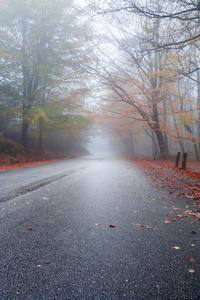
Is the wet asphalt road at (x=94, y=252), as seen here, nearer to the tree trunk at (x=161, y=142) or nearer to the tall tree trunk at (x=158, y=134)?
the tall tree trunk at (x=158, y=134)

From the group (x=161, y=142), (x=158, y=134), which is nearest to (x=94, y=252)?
(x=158, y=134)

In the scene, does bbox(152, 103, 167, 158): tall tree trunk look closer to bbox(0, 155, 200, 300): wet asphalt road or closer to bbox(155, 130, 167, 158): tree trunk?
bbox(155, 130, 167, 158): tree trunk

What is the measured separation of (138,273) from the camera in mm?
1521

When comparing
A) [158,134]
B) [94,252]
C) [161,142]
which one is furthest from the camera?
[161,142]

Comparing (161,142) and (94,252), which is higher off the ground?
(161,142)

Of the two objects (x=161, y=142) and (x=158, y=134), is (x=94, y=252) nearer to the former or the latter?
(x=158, y=134)

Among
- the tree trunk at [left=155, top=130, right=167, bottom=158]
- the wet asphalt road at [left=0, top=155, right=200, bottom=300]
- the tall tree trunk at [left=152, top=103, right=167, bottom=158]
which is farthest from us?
the tree trunk at [left=155, top=130, right=167, bottom=158]

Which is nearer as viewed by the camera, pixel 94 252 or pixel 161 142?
pixel 94 252

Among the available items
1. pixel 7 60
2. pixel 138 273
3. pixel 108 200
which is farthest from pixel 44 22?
pixel 138 273

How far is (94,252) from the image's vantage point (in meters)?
1.81

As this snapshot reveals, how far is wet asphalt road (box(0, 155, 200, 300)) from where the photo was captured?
135 centimetres

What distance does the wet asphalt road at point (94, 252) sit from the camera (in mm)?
1350

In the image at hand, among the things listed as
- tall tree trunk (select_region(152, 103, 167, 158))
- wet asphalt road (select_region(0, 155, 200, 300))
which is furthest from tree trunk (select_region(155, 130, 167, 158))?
wet asphalt road (select_region(0, 155, 200, 300))

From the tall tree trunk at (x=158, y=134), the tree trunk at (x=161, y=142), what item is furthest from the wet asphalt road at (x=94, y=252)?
the tree trunk at (x=161, y=142)
